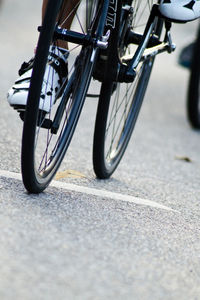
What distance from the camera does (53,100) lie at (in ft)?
9.02

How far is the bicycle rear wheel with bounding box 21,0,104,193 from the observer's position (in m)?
2.46

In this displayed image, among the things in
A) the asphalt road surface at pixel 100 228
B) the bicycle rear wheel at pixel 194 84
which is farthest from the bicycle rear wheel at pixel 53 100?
the bicycle rear wheel at pixel 194 84

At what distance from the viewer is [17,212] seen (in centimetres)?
254

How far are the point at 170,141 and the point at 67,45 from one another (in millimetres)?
2332

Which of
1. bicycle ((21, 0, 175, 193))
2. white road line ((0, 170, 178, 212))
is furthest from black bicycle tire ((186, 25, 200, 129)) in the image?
white road line ((0, 170, 178, 212))

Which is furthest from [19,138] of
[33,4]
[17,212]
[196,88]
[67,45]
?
[33,4]

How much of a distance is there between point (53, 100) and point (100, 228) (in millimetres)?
520

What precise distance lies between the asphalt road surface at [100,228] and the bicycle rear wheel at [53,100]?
4.4 inches

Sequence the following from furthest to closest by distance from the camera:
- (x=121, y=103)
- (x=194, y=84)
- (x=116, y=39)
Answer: (x=194, y=84)
(x=121, y=103)
(x=116, y=39)

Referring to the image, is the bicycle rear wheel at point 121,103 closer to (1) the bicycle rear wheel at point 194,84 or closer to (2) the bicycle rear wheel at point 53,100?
(2) the bicycle rear wheel at point 53,100

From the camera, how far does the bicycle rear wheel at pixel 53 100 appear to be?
246cm

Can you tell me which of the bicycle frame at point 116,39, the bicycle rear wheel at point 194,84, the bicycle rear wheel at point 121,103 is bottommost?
the bicycle rear wheel at point 194,84

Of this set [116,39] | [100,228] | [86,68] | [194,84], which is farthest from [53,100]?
[194,84]

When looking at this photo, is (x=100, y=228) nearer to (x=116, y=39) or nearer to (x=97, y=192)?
(x=97, y=192)
